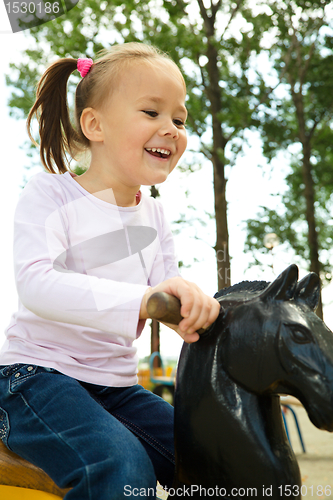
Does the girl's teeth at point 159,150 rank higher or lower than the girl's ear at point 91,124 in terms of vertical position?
lower

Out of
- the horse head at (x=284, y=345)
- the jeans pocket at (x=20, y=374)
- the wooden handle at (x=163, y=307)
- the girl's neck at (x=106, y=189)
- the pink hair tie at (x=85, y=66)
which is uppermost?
the pink hair tie at (x=85, y=66)

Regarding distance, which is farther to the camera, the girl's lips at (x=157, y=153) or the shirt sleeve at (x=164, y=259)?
the shirt sleeve at (x=164, y=259)

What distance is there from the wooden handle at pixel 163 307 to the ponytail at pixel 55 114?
1.00m

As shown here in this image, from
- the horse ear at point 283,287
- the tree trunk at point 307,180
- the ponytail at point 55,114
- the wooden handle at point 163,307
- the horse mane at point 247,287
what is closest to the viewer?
the wooden handle at point 163,307

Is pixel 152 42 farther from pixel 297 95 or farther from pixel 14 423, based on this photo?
pixel 14 423

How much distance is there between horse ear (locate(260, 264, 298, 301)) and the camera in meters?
1.01

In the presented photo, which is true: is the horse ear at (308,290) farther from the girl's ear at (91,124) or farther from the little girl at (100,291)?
the girl's ear at (91,124)

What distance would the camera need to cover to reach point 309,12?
10.4 metres

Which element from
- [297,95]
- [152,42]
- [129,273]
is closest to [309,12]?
[297,95]

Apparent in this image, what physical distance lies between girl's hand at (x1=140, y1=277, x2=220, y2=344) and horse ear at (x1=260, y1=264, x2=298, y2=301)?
12 centimetres

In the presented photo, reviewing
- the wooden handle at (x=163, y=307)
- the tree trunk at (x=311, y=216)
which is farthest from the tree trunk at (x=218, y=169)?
the wooden handle at (x=163, y=307)

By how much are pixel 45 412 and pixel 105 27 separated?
916cm

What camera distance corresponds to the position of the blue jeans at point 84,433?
1019 millimetres

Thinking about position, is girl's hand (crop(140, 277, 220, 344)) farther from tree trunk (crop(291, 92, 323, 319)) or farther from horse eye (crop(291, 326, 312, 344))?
tree trunk (crop(291, 92, 323, 319))
